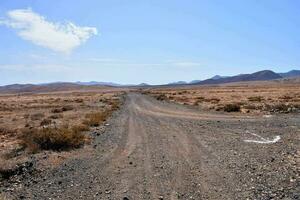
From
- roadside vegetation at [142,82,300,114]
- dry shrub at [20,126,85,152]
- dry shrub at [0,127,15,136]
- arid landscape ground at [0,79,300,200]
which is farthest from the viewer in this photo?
roadside vegetation at [142,82,300,114]

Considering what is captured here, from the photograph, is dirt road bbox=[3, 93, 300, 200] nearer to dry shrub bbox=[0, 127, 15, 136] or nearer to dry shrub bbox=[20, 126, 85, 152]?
dry shrub bbox=[20, 126, 85, 152]

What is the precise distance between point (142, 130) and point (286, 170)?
43.5 feet

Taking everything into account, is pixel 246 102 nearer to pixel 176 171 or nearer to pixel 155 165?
pixel 155 165

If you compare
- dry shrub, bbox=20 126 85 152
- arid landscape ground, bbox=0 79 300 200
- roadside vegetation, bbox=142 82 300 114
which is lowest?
roadside vegetation, bbox=142 82 300 114

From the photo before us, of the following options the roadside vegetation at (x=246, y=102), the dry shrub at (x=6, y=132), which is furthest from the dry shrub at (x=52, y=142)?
the roadside vegetation at (x=246, y=102)

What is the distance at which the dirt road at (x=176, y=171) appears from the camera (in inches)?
Result: 444

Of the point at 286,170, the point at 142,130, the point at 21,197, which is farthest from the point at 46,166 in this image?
the point at 142,130

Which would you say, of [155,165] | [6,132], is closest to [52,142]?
[155,165]

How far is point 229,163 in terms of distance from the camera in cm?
1475

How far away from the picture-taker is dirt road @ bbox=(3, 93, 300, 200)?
11.3m

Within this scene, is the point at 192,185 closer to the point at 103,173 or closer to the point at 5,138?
the point at 103,173

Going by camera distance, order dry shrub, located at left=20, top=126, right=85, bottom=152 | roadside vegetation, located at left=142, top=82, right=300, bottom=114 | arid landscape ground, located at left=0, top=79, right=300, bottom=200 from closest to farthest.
Result: arid landscape ground, located at left=0, top=79, right=300, bottom=200, dry shrub, located at left=20, top=126, right=85, bottom=152, roadside vegetation, located at left=142, top=82, right=300, bottom=114

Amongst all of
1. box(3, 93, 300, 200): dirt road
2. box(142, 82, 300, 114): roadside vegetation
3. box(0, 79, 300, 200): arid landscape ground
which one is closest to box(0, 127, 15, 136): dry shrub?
box(0, 79, 300, 200): arid landscape ground

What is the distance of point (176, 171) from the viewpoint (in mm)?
13688
